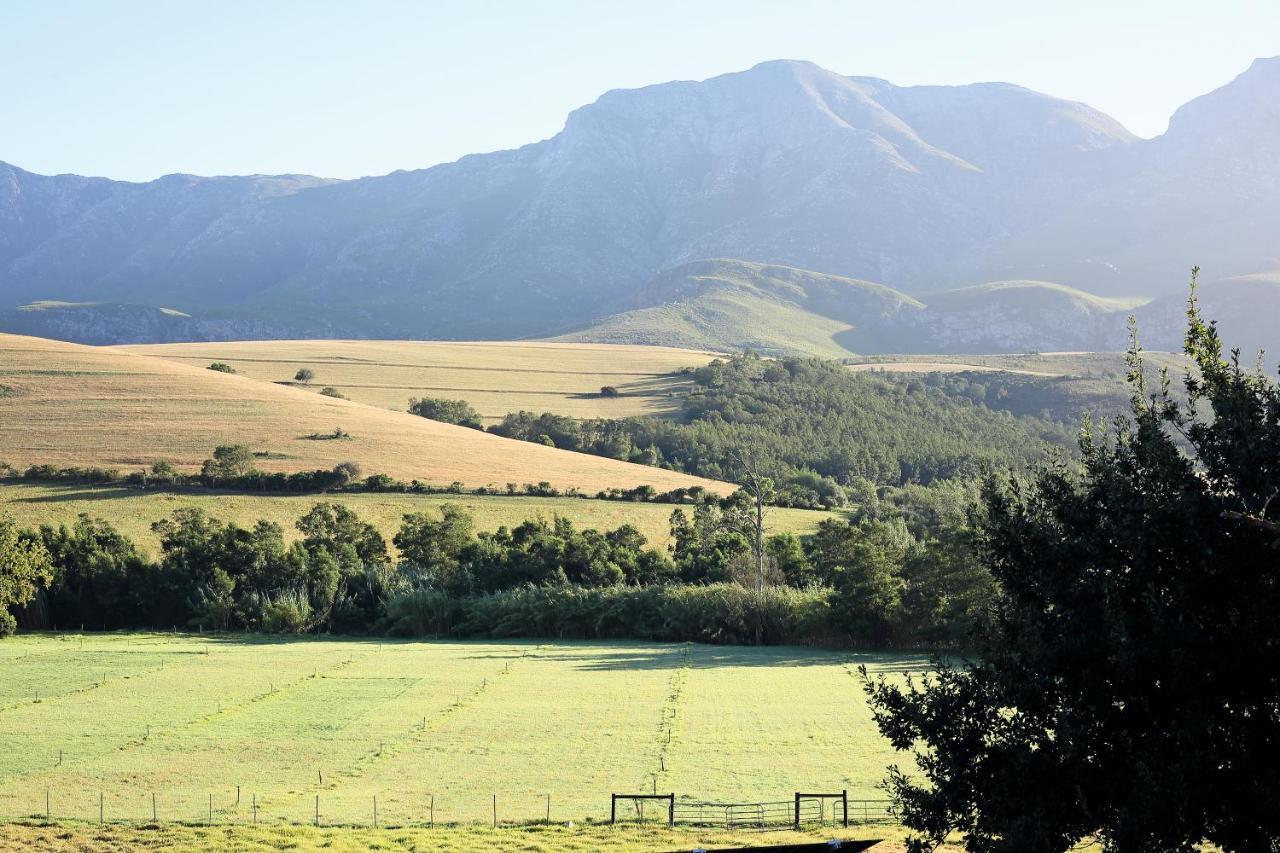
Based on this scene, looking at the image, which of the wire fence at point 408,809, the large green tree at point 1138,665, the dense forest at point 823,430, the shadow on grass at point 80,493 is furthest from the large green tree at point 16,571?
the large green tree at point 1138,665

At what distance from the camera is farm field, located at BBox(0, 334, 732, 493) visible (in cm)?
11150

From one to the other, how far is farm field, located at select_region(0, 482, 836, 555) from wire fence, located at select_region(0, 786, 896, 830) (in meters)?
56.4

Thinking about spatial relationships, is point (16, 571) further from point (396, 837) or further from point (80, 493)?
point (396, 837)

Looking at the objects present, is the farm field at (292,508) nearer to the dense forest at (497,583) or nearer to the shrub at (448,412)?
the dense forest at (497,583)

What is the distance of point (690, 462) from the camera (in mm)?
145125

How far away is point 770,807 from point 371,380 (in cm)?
16280

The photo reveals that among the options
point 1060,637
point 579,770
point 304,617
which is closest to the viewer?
point 1060,637

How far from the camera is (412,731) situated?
143 feet

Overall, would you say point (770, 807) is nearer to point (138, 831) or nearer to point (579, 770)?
point (579, 770)

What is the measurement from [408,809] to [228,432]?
96169mm

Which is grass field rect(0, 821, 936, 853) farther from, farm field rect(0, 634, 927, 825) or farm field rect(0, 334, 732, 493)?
farm field rect(0, 334, 732, 493)

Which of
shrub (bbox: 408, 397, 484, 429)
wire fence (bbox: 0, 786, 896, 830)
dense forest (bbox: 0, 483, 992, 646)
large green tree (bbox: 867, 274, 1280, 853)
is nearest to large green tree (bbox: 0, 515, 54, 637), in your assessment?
dense forest (bbox: 0, 483, 992, 646)

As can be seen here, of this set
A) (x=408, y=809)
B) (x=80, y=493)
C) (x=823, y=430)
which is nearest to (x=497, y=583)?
(x=80, y=493)

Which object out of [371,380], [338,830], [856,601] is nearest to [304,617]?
[856,601]
